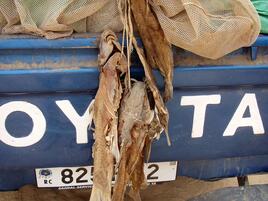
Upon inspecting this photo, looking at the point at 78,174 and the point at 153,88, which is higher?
the point at 153,88

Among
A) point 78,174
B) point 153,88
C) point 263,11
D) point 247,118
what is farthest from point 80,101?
point 263,11

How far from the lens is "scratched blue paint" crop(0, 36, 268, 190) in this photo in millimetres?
1955

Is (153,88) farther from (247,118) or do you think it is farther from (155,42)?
(247,118)

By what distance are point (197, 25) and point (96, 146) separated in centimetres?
55

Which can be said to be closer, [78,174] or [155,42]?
[155,42]

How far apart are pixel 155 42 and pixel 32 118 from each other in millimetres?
524

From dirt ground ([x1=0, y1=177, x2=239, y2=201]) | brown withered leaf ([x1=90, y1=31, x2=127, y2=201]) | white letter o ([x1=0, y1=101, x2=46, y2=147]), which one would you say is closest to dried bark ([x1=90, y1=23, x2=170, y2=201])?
brown withered leaf ([x1=90, y1=31, x2=127, y2=201])

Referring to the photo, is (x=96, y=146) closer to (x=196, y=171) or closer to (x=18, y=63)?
(x=18, y=63)

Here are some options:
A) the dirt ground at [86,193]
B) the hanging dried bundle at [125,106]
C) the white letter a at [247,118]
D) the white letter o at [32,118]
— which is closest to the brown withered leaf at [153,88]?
the hanging dried bundle at [125,106]

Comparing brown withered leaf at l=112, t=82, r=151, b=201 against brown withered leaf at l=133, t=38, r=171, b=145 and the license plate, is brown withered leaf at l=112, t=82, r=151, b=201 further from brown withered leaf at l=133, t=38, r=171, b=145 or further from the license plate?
the license plate

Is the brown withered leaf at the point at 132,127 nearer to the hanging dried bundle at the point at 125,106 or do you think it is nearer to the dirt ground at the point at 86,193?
the hanging dried bundle at the point at 125,106

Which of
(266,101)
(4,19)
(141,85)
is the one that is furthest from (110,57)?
(266,101)

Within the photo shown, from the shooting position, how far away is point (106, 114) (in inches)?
75.9

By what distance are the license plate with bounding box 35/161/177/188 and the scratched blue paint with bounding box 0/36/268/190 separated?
0.14 ft
